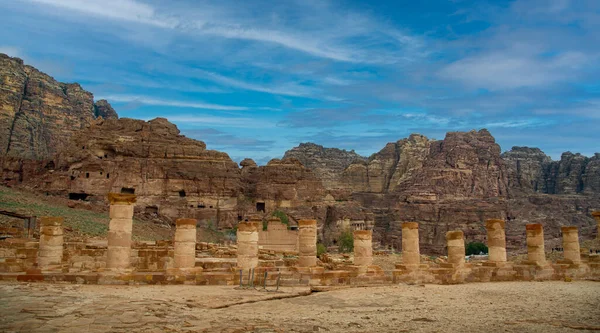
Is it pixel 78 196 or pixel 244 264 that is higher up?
pixel 78 196

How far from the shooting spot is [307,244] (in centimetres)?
1716

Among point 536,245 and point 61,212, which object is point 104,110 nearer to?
point 61,212

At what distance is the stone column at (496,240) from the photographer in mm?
18188

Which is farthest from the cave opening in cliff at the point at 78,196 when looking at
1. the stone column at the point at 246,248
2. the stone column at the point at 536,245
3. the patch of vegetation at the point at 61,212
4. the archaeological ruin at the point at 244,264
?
the stone column at the point at 536,245

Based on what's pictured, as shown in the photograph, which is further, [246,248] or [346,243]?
[346,243]

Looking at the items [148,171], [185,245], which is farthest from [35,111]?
[185,245]

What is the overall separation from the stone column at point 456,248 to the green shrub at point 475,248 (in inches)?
2249

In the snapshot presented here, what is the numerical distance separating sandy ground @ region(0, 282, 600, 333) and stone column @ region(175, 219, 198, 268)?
186cm

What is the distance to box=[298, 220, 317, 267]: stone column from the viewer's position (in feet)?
55.7

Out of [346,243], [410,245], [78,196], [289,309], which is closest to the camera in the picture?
[289,309]

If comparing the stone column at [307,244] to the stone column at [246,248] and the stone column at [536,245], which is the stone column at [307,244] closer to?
the stone column at [246,248]

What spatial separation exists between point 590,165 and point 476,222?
54.8m

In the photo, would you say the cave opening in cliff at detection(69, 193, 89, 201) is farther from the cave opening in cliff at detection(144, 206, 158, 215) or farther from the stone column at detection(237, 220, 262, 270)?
the stone column at detection(237, 220, 262, 270)

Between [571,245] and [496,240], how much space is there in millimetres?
3625
